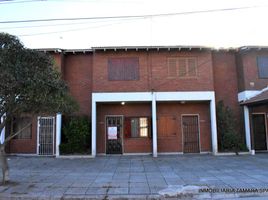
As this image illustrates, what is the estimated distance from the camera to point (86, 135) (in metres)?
17.7

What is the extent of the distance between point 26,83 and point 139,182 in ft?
15.9

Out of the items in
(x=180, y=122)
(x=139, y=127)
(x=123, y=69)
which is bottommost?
(x=139, y=127)

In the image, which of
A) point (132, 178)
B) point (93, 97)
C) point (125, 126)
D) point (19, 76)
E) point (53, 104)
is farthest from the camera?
point (125, 126)

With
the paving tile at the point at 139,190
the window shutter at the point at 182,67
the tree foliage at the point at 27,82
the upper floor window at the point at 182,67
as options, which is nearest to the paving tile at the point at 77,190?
the paving tile at the point at 139,190

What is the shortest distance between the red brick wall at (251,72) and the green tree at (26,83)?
12546 mm

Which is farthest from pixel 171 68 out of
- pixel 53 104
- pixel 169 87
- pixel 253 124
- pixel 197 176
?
pixel 53 104

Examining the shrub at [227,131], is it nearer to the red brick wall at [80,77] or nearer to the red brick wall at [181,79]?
the red brick wall at [181,79]

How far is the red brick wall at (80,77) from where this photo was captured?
18.9 m

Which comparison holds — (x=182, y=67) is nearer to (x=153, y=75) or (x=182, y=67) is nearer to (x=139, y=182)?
(x=153, y=75)

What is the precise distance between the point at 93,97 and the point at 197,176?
9.03 m

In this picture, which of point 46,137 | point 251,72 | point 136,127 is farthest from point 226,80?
point 46,137

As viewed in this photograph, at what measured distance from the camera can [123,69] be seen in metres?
18.2

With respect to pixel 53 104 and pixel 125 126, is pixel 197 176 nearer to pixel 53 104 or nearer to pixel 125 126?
pixel 53 104

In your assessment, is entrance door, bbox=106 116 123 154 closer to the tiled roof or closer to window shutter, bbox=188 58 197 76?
window shutter, bbox=188 58 197 76
